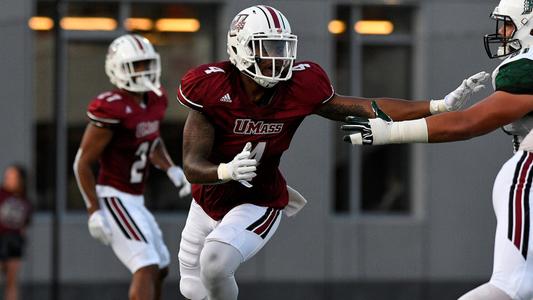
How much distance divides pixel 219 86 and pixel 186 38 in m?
6.93

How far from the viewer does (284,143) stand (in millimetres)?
7125

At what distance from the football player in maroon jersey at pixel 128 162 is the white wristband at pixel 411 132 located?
9.24 ft

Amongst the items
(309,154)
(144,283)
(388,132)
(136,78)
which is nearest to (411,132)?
(388,132)

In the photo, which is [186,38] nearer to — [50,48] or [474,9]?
[50,48]

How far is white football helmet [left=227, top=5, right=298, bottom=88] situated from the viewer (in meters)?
6.82

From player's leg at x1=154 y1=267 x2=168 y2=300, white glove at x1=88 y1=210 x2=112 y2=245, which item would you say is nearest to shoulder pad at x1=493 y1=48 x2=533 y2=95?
player's leg at x1=154 y1=267 x2=168 y2=300

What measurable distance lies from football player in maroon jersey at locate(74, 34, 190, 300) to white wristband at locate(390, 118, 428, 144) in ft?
9.24

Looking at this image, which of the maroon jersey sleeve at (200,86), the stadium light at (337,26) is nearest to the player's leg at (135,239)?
the maroon jersey sleeve at (200,86)

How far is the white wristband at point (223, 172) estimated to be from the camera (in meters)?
6.52

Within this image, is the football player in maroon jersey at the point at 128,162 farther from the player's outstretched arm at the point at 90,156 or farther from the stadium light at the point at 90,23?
the stadium light at the point at 90,23

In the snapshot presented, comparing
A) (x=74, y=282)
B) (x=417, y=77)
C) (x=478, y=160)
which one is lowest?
(x=74, y=282)

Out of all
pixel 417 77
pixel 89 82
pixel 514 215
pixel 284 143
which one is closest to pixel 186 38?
pixel 89 82

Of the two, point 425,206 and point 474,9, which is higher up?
point 474,9

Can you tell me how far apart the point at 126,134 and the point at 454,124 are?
3268 millimetres
